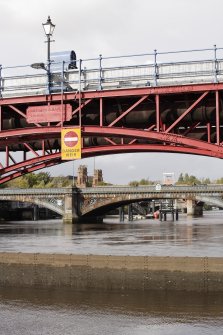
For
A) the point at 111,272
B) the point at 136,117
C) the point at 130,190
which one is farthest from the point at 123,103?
the point at 130,190

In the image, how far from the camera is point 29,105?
1257 inches

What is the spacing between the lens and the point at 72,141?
29453 millimetres

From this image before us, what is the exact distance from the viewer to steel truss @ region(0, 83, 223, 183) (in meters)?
26.9

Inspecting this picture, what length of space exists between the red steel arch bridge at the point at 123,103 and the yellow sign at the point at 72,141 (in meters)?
0.48

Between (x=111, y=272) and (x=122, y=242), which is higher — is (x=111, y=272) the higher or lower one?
the higher one

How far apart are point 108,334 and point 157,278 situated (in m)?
6.06

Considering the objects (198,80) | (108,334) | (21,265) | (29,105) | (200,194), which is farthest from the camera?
(200,194)

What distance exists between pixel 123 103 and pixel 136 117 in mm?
1169

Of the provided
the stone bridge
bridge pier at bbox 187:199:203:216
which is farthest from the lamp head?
bridge pier at bbox 187:199:203:216

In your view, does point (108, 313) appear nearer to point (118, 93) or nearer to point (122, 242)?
point (118, 93)

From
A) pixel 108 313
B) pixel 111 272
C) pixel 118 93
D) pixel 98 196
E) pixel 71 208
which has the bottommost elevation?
pixel 108 313

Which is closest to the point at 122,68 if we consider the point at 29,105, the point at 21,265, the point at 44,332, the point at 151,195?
the point at 29,105

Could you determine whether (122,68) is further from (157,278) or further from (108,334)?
(108,334)

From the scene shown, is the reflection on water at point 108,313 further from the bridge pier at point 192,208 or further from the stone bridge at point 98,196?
the bridge pier at point 192,208
